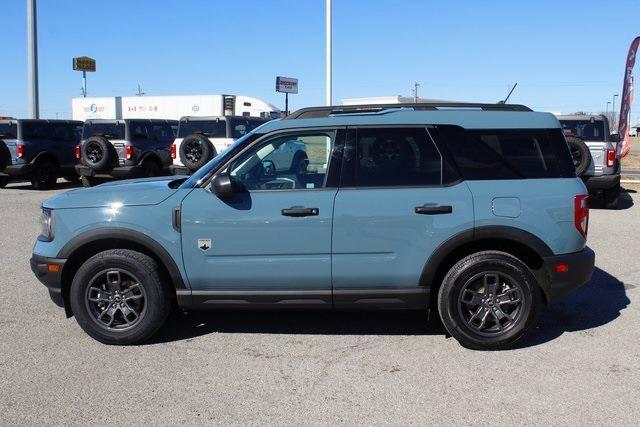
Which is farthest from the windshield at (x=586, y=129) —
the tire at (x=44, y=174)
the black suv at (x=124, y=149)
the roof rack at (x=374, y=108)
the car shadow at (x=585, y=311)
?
the tire at (x=44, y=174)

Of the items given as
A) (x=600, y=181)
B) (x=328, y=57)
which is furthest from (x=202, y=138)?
(x=328, y=57)

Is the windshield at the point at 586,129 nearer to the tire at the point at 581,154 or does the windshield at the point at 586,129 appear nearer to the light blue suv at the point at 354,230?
the tire at the point at 581,154

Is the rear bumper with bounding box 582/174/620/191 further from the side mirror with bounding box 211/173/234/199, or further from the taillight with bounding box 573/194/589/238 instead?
the side mirror with bounding box 211/173/234/199

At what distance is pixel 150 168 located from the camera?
16531 mm

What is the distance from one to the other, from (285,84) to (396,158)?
29.9 m

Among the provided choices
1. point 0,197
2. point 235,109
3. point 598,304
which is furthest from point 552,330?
point 235,109

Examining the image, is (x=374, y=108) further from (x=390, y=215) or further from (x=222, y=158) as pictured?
(x=222, y=158)

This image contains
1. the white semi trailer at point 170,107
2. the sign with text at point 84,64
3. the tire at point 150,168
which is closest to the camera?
the tire at point 150,168

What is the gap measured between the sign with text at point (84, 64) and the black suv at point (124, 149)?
54.7 metres

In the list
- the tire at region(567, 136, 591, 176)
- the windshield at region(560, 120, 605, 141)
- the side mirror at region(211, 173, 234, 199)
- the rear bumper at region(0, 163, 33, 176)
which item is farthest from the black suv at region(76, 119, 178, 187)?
the side mirror at region(211, 173, 234, 199)

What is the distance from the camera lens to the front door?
4.52 meters

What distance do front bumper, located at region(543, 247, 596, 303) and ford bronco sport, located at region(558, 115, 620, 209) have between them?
743cm

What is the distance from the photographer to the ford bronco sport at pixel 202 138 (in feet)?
46.1

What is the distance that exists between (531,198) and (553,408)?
1553mm
